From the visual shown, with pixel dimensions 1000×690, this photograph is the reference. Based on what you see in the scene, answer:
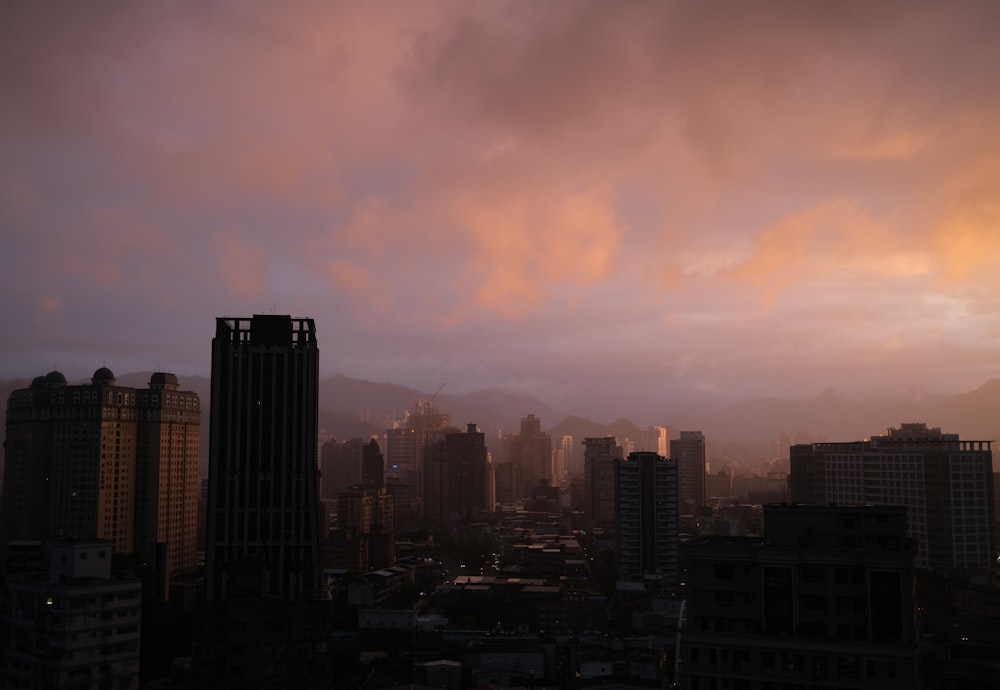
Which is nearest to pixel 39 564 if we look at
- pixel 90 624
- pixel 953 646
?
pixel 90 624

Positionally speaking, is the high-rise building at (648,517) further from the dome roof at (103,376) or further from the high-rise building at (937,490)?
the dome roof at (103,376)

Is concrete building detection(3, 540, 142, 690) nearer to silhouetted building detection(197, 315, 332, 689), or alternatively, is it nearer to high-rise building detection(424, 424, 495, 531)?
silhouetted building detection(197, 315, 332, 689)

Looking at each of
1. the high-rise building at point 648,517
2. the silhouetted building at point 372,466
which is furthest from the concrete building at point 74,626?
the silhouetted building at point 372,466

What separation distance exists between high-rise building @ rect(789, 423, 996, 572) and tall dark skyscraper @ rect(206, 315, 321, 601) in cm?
2540

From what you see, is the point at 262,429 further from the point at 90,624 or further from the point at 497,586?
the point at 497,586

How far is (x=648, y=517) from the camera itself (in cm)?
4478

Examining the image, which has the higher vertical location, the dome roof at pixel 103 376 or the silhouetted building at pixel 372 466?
the dome roof at pixel 103 376

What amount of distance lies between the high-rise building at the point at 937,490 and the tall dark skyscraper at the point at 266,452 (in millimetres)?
25401

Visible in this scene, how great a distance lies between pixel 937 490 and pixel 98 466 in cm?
3977

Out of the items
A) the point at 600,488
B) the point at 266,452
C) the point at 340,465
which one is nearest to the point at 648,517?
the point at 266,452

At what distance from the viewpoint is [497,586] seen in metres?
36.1

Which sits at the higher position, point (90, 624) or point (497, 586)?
point (90, 624)

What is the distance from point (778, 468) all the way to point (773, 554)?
336 ft

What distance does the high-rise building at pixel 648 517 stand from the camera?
4428 cm
